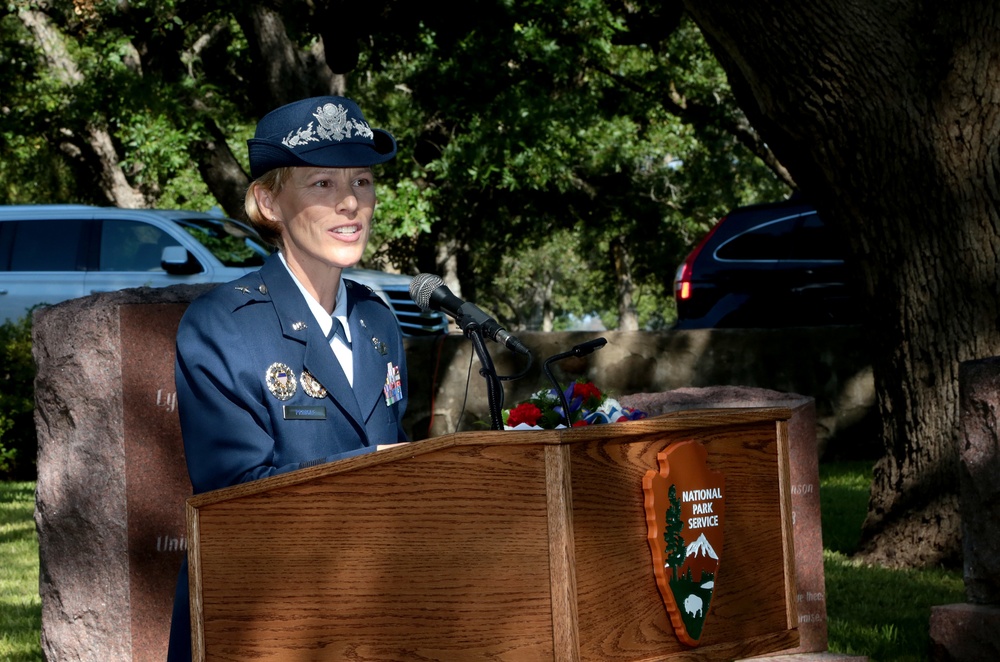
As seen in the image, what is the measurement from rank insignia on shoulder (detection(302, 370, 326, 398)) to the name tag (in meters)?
0.04

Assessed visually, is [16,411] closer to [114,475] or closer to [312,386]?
[114,475]

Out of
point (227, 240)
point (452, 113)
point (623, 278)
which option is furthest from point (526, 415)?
point (623, 278)

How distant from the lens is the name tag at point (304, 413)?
2.96 meters

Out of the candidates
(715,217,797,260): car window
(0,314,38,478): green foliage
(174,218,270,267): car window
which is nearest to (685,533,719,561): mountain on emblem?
(715,217,797,260): car window

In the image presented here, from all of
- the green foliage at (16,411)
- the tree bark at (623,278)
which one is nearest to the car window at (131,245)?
the green foliage at (16,411)

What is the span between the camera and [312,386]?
9.95 feet

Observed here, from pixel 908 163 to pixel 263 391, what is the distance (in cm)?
524

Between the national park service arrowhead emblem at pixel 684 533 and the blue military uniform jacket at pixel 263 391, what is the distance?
65 cm

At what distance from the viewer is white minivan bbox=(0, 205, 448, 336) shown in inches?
566

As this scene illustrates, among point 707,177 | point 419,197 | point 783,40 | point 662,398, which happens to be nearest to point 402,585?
point 662,398

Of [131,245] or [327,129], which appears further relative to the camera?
[131,245]

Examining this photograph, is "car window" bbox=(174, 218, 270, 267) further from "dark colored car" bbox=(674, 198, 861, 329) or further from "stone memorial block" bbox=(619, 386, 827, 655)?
"stone memorial block" bbox=(619, 386, 827, 655)

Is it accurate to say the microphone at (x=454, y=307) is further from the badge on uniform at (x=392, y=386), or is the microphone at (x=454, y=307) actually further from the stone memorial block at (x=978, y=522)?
the stone memorial block at (x=978, y=522)

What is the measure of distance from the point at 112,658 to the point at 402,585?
10.3 feet
